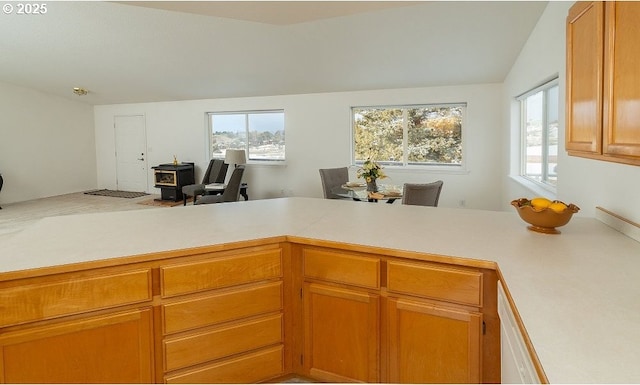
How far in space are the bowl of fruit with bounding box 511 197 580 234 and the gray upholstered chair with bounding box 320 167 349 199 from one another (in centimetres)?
356

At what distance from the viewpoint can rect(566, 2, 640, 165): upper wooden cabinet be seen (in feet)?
4.15

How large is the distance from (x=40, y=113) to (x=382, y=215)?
31.4ft

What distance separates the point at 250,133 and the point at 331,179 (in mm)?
3480

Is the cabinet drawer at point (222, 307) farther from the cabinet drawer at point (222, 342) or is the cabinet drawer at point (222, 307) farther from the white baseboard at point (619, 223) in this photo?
the white baseboard at point (619, 223)

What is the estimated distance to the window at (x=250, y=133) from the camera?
331 inches

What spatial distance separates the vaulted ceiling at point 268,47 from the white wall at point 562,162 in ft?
1.12

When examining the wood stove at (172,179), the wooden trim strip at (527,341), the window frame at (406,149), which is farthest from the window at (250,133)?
the wooden trim strip at (527,341)

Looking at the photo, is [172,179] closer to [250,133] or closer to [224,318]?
[250,133]

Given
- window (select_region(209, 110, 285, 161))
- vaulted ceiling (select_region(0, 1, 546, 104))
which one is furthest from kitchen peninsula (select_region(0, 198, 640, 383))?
window (select_region(209, 110, 285, 161))

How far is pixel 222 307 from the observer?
1897 millimetres

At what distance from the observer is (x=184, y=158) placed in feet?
30.5

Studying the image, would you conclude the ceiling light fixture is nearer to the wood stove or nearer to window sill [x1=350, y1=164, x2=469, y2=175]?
the wood stove

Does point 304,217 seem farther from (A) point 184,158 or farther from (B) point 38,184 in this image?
(B) point 38,184

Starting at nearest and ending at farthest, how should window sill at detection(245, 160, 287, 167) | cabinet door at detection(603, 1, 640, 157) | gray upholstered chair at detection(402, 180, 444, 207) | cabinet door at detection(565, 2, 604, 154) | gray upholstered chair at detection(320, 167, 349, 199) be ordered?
cabinet door at detection(603, 1, 640, 157) < cabinet door at detection(565, 2, 604, 154) < gray upholstered chair at detection(402, 180, 444, 207) < gray upholstered chair at detection(320, 167, 349, 199) < window sill at detection(245, 160, 287, 167)
